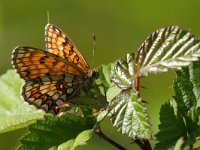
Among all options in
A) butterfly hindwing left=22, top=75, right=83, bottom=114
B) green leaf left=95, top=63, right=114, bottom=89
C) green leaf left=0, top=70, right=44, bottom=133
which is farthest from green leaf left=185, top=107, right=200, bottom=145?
green leaf left=0, top=70, right=44, bottom=133

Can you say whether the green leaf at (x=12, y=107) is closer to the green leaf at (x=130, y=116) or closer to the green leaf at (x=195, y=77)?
the green leaf at (x=130, y=116)

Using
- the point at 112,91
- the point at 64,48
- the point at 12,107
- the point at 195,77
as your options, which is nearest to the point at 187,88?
the point at 195,77

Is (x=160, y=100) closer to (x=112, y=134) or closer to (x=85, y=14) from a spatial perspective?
(x=112, y=134)

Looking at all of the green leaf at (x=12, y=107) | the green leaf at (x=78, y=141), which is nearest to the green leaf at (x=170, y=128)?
the green leaf at (x=78, y=141)

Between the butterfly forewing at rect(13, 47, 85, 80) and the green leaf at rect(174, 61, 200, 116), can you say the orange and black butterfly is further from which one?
the green leaf at rect(174, 61, 200, 116)

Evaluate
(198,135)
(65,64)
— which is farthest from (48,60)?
(198,135)
